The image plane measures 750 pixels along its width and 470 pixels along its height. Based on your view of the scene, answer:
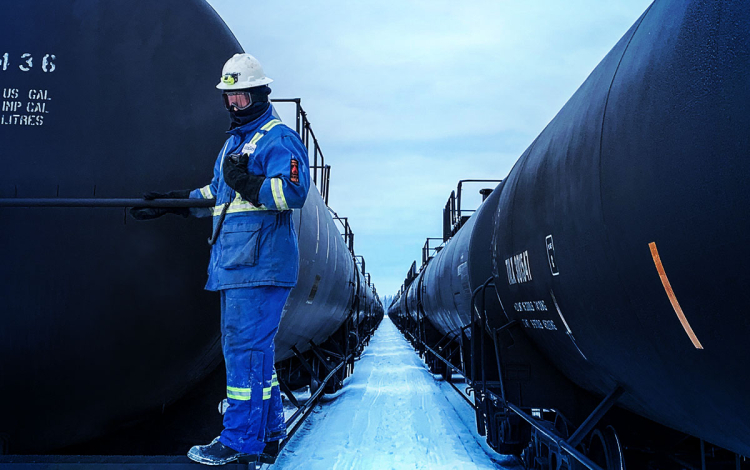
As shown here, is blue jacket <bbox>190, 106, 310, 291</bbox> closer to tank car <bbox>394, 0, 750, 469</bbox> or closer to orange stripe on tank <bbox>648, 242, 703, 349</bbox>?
tank car <bbox>394, 0, 750, 469</bbox>

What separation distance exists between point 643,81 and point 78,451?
11.7 ft

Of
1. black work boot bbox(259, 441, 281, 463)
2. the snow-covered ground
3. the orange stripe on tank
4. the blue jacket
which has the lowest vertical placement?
the snow-covered ground

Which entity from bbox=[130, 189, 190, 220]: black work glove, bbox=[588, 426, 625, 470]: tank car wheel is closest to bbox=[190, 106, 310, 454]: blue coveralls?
bbox=[130, 189, 190, 220]: black work glove

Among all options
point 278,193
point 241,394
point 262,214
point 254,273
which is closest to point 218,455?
point 241,394

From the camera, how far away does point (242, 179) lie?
253 centimetres

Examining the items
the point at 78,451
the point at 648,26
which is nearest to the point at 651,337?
the point at 648,26

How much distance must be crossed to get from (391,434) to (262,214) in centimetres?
402

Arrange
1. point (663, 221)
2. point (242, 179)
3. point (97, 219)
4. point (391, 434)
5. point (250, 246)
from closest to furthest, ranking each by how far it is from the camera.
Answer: point (663, 221), point (242, 179), point (250, 246), point (97, 219), point (391, 434)

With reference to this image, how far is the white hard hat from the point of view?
2771 mm

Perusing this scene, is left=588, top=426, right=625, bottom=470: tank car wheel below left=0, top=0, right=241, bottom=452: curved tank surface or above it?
below

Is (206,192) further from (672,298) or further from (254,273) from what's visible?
(672,298)

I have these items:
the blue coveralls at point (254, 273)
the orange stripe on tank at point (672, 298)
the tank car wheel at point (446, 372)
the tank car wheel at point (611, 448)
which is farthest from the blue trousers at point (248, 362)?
the tank car wheel at point (446, 372)

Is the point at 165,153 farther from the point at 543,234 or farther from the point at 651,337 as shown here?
the point at 651,337

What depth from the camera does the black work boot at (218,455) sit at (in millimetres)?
2512
